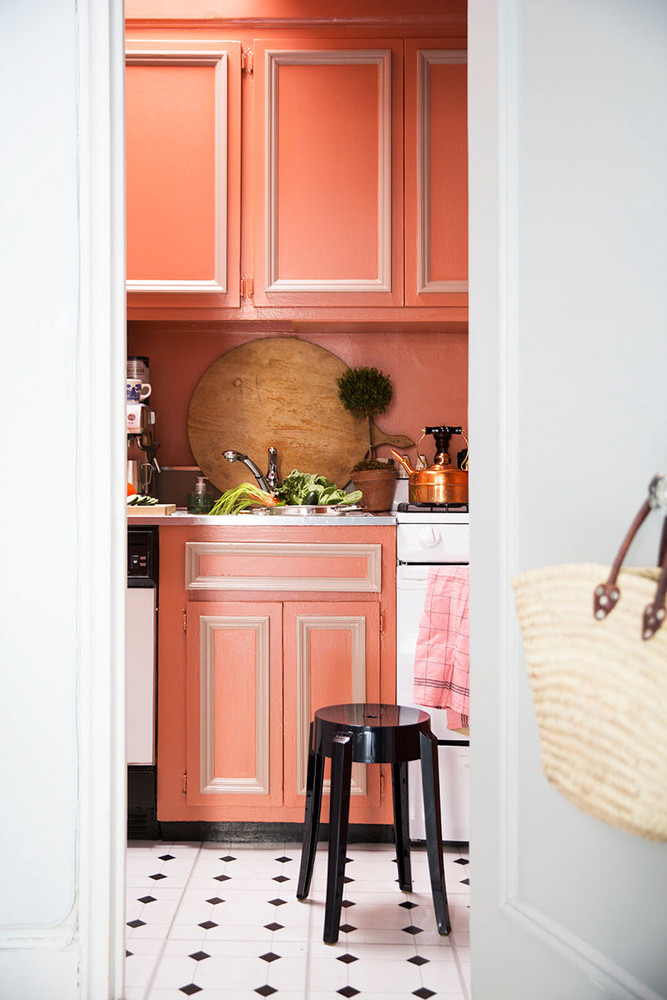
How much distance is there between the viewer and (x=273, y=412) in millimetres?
3348

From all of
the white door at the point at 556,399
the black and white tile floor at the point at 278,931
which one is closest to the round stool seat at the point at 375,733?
the black and white tile floor at the point at 278,931

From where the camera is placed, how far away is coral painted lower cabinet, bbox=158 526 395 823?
2.71 meters

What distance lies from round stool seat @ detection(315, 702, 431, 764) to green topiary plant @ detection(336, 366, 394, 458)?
54.7 inches

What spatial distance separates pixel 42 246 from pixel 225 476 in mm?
1719

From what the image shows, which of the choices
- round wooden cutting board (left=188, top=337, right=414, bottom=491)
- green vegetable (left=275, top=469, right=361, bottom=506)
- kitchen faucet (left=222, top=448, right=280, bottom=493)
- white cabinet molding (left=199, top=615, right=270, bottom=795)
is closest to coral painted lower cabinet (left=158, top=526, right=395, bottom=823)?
white cabinet molding (left=199, top=615, right=270, bottom=795)

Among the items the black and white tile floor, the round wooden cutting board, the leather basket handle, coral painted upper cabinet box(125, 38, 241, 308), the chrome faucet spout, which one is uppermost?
coral painted upper cabinet box(125, 38, 241, 308)

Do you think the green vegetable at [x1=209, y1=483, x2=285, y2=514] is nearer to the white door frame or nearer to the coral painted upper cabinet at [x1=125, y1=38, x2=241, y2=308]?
the coral painted upper cabinet at [x1=125, y1=38, x2=241, y2=308]

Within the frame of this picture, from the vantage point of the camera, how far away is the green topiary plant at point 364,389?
328 centimetres

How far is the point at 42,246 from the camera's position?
1671 mm

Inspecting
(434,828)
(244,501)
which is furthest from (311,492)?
(434,828)

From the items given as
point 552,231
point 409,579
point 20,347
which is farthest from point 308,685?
point 552,231

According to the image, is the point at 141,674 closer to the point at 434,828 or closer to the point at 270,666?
the point at 270,666

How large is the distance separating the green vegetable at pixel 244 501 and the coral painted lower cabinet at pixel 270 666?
0.24 meters

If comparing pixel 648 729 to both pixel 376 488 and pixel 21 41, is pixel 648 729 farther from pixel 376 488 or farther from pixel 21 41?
pixel 376 488
